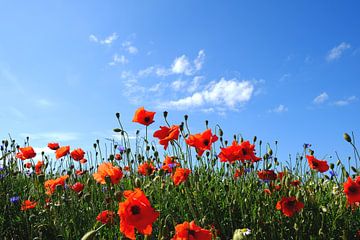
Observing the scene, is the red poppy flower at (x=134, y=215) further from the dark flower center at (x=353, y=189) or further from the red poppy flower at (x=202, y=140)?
the dark flower center at (x=353, y=189)

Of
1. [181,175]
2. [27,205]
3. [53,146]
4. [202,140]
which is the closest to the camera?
[202,140]

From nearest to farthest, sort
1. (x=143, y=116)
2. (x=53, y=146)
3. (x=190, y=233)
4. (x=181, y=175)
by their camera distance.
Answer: (x=190, y=233) < (x=181, y=175) < (x=143, y=116) < (x=53, y=146)

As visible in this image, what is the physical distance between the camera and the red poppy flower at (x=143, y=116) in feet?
11.0

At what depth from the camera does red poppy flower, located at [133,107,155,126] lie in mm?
3361

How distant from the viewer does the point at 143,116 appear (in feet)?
11.0

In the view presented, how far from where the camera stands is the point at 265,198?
375cm

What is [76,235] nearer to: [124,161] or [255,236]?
[255,236]

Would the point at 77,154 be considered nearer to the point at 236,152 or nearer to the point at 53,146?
the point at 53,146

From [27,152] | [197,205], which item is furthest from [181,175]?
[27,152]

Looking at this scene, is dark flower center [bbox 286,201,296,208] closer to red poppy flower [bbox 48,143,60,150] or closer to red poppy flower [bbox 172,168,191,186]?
red poppy flower [bbox 172,168,191,186]

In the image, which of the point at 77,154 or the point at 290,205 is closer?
the point at 290,205

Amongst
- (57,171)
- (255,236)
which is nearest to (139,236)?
(255,236)

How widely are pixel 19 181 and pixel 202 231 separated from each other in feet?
14.9

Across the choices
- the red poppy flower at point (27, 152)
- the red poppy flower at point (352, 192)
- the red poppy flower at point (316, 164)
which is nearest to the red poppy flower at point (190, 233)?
the red poppy flower at point (352, 192)
